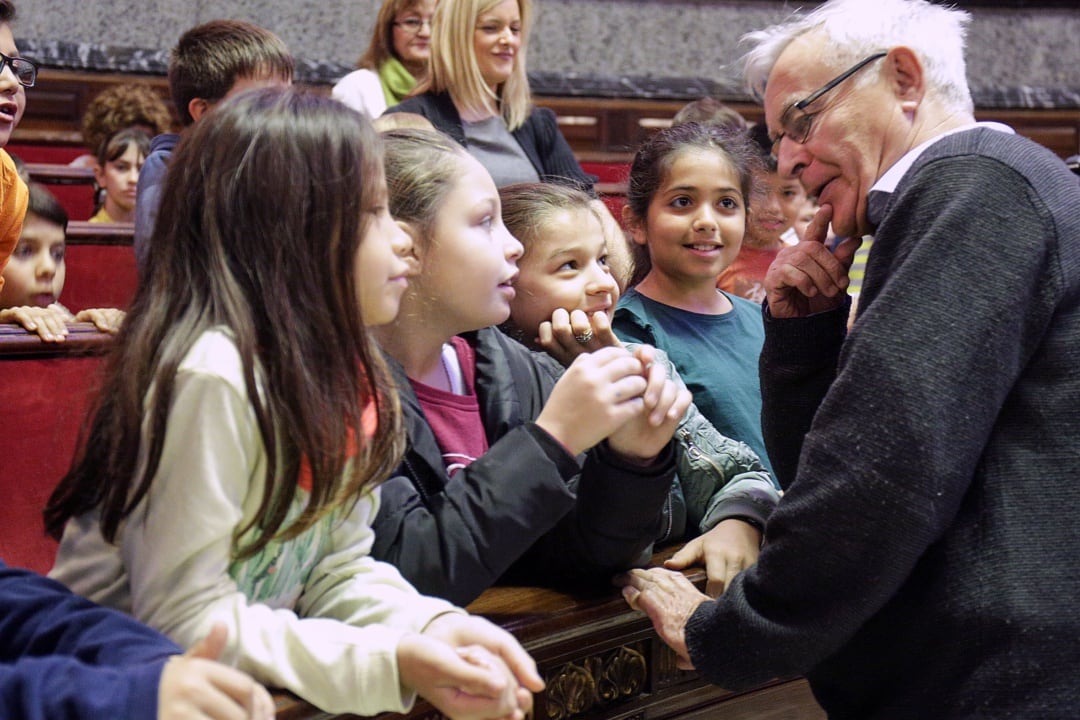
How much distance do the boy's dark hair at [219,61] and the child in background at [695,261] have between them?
35.8 inches

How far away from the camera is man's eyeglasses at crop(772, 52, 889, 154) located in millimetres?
1350

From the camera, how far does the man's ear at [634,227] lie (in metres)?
1.99

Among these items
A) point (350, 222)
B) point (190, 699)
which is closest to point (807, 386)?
point (350, 222)

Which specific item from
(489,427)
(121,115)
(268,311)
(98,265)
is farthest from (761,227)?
(121,115)

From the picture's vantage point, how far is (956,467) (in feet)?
3.30

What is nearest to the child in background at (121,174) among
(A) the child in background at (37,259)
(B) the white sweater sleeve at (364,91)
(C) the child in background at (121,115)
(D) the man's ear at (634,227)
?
(C) the child in background at (121,115)

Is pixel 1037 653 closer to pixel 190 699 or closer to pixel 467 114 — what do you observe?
pixel 190 699

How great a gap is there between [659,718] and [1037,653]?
1.45ft

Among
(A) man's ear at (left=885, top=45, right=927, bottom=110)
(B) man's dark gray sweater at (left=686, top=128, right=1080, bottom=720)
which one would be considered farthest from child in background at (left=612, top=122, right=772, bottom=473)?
(B) man's dark gray sweater at (left=686, top=128, right=1080, bottom=720)

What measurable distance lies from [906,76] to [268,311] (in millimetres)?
791

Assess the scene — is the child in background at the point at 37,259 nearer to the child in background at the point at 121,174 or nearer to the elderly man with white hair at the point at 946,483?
the child in background at the point at 121,174

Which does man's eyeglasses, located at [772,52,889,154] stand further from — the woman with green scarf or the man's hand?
the woman with green scarf

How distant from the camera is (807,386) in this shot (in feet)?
4.67

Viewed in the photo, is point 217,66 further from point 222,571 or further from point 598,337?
point 222,571
